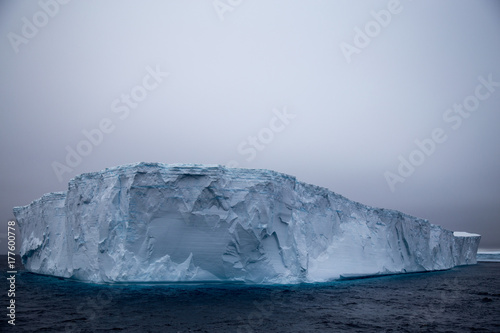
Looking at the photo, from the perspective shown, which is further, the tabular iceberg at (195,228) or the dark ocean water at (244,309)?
the tabular iceberg at (195,228)

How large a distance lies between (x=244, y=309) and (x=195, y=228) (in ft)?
12.7

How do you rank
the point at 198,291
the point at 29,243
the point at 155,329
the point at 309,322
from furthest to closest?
the point at 29,243, the point at 198,291, the point at 309,322, the point at 155,329

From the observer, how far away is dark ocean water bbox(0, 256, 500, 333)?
7395 mm

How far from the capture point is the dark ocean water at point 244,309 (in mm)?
7395

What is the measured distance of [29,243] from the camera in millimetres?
17828

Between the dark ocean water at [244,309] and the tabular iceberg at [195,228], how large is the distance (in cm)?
62

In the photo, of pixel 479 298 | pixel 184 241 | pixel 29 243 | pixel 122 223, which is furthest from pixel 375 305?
pixel 29 243

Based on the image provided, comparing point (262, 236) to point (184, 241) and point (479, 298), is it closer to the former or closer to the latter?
point (184, 241)

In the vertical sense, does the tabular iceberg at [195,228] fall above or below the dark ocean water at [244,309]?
above

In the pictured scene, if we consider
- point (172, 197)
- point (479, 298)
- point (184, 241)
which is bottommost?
point (479, 298)

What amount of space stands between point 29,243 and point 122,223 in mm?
8231

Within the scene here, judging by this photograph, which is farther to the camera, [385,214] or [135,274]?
[385,214]

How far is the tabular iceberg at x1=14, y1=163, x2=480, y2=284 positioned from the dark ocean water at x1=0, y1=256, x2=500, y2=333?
2.04 ft

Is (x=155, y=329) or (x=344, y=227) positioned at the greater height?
(x=344, y=227)
